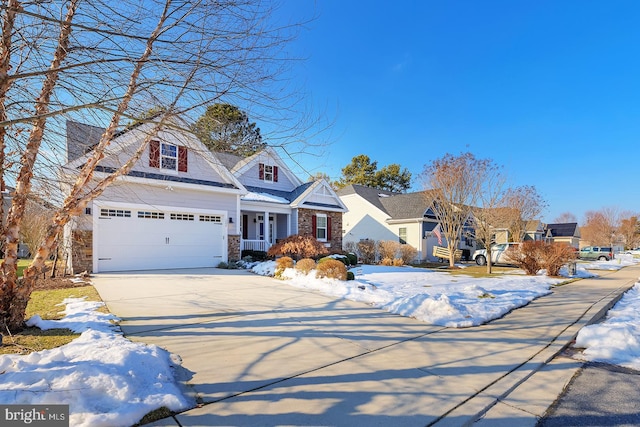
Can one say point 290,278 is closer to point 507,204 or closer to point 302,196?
point 302,196

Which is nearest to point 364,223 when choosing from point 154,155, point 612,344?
point 154,155

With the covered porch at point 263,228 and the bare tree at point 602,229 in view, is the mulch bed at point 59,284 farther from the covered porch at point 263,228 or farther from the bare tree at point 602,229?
the bare tree at point 602,229

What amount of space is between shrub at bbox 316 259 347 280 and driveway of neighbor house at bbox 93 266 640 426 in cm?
227

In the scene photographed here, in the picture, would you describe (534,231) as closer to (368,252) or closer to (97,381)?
(368,252)

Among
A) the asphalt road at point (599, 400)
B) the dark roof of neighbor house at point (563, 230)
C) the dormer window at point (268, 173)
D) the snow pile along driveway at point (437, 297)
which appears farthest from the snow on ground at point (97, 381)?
the dark roof of neighbor house at point (563, 230)

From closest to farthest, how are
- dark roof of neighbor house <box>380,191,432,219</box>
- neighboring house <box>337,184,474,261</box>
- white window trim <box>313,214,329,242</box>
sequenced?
1. white window trim <box>313,214,329,242</box>
2. neighboring house <box>337,184,474,261</box>
3. dark roof of neighbor house <box>380,191,432,219</box>

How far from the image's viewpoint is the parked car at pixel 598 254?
98.8 ft

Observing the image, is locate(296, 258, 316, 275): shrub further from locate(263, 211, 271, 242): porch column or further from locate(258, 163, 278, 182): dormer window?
locate(258, 163, 278, 182): dormer window

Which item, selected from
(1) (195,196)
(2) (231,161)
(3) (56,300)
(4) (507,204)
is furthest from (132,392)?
(4) (507,204)

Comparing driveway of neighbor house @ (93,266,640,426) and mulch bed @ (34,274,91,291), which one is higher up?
mulch bed @ (34,274,91,291)

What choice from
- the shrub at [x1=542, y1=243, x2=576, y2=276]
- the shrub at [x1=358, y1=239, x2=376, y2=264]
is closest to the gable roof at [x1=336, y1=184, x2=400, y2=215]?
the shrub at [x1=358, y1=239, x2=376, y2=264]

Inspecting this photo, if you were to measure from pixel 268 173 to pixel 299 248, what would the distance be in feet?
20.8

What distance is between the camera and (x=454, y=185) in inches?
717

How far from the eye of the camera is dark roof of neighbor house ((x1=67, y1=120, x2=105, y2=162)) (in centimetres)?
465
